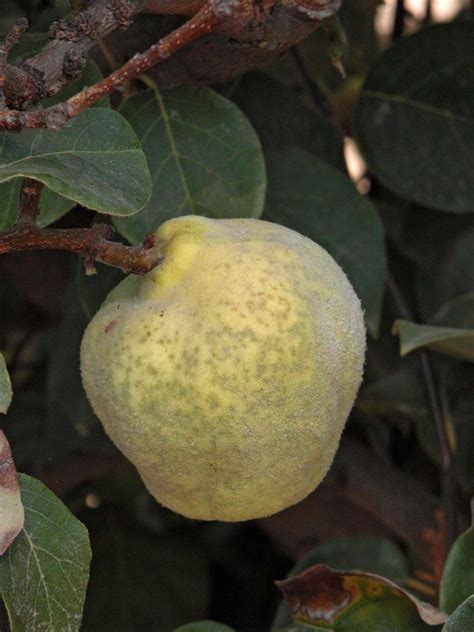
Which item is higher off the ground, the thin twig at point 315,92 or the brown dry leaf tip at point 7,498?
the brown dry leaf tip at point 7,498

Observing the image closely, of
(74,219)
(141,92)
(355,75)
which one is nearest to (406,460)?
(355,75)

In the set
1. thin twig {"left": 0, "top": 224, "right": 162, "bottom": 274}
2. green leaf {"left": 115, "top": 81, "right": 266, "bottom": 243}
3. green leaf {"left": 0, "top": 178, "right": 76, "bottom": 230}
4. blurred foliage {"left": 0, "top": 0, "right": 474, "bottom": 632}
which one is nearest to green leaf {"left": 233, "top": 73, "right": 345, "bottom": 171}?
blurred foliage {"left": 0, "top": 0, "right": 474, "bottom": 632}

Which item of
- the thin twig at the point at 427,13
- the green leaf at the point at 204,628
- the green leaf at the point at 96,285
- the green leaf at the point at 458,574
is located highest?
the green leaf at the point at 96,285

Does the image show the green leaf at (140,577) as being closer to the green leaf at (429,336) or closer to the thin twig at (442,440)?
the thin twig at (442,440)

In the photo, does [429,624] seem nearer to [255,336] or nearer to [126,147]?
[255,336]

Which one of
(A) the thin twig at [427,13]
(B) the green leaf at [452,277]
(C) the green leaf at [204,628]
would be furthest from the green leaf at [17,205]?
(A) the thin twig at [427,13]

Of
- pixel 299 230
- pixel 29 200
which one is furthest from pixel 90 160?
pixel 299 230

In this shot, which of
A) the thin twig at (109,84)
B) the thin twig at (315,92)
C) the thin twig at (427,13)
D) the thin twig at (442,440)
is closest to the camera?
the thin twig at (109,84)
